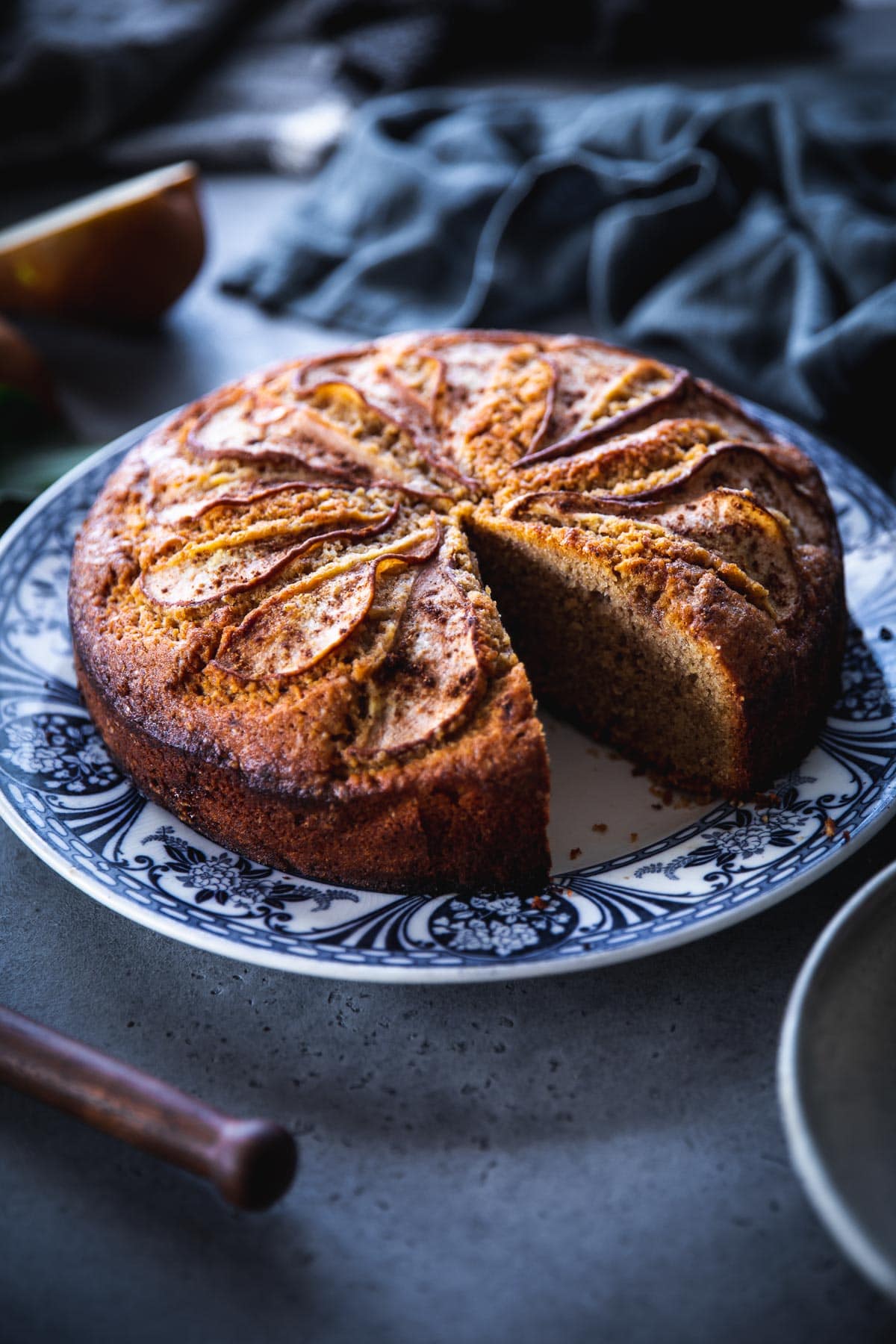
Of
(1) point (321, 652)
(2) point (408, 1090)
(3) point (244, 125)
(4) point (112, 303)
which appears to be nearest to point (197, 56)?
(3) point (244, 125)

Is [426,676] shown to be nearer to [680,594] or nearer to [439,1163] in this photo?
[680,594]

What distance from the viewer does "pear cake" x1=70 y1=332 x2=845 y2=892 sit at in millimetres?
2346

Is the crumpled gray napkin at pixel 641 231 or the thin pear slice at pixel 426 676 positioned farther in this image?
the crumpled gray napkin at pixel 641 231

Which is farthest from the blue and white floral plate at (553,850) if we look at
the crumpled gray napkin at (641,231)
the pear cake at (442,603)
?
the crumpled gray napkin at (641,231)

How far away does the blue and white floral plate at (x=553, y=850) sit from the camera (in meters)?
2.17

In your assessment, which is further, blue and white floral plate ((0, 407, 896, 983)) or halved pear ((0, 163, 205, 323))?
halved pear ((0, 163, 205, 323))

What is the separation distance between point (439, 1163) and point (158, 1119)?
0.48 meters

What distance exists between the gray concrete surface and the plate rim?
0.42ft

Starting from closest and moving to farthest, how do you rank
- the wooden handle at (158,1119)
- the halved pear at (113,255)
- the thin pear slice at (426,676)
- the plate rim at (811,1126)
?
the plate rim at (811,1126) < the wooden handle at (158,1119) < the thin pear slice at (426,676) < the halved pear at (113,255)

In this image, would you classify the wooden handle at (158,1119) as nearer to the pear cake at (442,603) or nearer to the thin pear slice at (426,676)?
the pear cake at (442,603)

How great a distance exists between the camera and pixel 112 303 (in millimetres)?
4492

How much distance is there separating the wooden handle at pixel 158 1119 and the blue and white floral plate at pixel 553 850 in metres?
0.32

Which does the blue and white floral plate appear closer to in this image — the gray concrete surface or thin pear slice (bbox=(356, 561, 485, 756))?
the gray concrete surface

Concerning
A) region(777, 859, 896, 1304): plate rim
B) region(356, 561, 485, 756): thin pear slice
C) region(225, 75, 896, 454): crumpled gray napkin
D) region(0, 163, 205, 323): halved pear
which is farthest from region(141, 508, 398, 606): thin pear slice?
region(0, 163, 205, 323): halved pear
